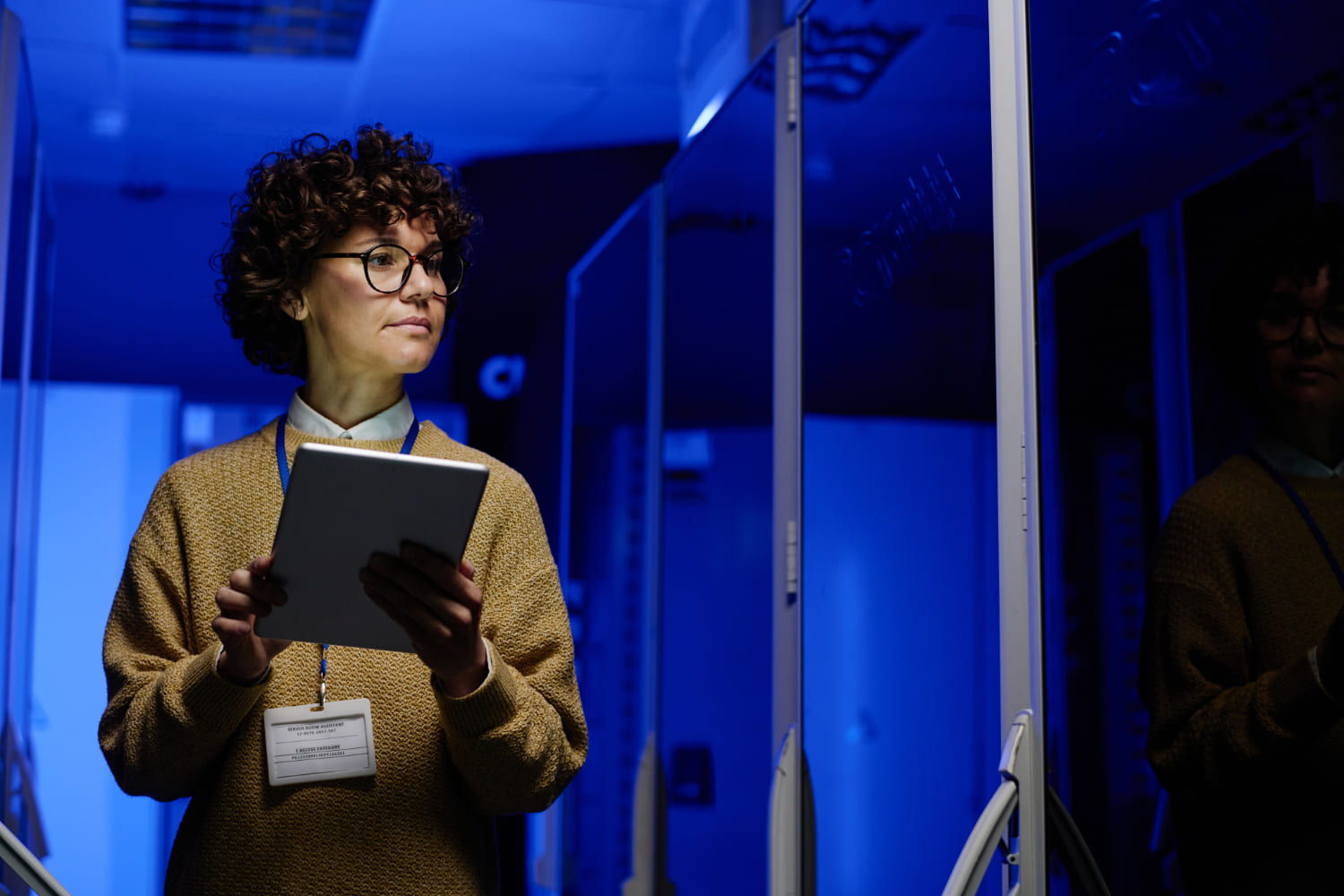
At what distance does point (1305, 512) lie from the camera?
3.31ft

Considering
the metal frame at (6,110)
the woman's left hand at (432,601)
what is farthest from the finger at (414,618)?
the metal frame at (6,110)

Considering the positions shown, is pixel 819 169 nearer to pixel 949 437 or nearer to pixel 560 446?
pixel 949 437

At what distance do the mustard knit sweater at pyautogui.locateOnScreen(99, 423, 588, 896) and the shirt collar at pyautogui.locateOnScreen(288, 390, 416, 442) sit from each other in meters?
0.02

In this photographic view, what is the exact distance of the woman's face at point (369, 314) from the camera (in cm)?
160

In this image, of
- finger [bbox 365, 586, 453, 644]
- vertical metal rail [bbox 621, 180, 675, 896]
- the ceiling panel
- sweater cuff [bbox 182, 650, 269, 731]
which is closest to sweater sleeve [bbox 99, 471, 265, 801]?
sweater cuff [bbox 182, 650, 269, 731]

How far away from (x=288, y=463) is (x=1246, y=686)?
3.65 ft

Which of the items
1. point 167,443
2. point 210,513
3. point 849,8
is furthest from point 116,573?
point 849,8

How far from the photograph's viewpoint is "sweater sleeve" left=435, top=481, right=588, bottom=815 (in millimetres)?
1382

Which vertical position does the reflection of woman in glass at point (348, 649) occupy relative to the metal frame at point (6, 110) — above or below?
below

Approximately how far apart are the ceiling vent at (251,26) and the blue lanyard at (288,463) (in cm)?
244

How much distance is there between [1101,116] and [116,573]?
3.92 metres

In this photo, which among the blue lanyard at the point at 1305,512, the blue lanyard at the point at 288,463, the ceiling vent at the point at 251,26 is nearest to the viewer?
the blue lanyard at the point at 1305,512

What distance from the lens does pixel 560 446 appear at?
168 inches

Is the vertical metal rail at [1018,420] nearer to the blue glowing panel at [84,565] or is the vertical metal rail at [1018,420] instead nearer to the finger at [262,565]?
the finger at [262,565]
